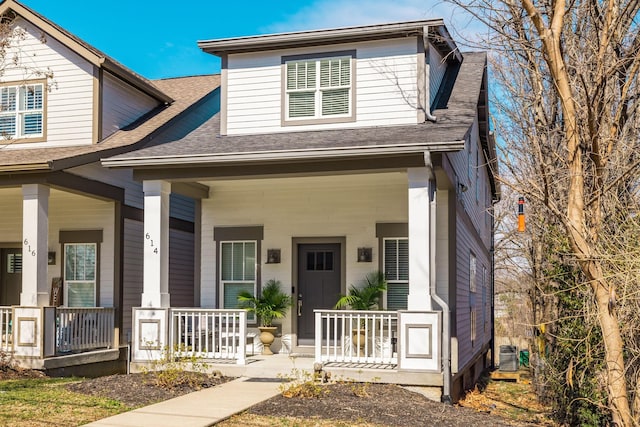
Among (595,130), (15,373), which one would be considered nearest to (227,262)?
(15,373)

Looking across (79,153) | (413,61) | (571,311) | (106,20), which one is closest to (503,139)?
(413,61)

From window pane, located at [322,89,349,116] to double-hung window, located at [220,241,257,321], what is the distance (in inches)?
118

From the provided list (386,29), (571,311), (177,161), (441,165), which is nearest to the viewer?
(571,311)

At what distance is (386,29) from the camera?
1250cm

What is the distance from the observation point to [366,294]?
41.7 ft

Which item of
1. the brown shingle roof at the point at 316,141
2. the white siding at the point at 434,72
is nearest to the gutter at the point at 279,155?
the brown shingle roof at the point at 316,141

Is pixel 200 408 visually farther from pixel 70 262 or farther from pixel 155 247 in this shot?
pixel 70 262

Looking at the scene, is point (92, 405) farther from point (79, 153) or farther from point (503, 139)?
point (503, 139)

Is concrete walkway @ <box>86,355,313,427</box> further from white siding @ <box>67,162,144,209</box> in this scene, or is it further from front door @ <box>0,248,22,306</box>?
front door @ <box>0,248,22,306</box>

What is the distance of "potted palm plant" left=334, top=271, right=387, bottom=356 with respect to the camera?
12664 mm

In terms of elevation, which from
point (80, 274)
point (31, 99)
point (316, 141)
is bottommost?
point (80, 274)

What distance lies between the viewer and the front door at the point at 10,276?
52.6ft

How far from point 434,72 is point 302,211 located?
3.62 m

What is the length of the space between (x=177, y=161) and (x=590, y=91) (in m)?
6.36
